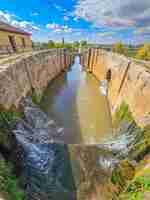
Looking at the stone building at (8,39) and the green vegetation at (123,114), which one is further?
the stone building at (8,39)

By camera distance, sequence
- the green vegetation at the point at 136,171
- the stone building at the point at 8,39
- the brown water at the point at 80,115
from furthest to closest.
Result: the stone building at the point at 8,39
the brown water at the point at 80,115
the green vegetation at the point at 136,171

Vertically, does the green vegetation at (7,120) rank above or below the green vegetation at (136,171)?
above

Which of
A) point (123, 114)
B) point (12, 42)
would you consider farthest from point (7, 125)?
point (12, 42)

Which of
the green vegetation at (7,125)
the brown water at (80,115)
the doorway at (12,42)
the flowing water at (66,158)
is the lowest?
the brown water at (80,115)

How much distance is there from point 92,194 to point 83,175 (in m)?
0.57

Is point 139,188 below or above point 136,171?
above

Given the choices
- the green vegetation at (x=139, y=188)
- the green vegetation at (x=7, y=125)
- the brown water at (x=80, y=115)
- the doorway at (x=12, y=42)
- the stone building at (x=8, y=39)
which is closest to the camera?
Result: the green vegetation at (x=139, y=188)

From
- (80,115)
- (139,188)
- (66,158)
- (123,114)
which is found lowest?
(80,115)

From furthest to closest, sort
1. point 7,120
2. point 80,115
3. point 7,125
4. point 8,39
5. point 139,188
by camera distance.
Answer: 1. point 8,39
2. point 80,115
3. point 7,120
4. point 7,125
5. point 139,188

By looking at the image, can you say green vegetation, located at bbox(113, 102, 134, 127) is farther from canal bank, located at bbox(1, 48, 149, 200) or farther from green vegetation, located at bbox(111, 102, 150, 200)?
green vegetation, located at bbox(111, 102, 150, 200)

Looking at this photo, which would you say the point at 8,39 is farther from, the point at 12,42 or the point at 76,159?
the point at 76,159

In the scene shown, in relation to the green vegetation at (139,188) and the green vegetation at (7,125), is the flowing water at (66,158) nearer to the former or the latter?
the green vegetation at (7,125)

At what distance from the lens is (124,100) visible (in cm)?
758

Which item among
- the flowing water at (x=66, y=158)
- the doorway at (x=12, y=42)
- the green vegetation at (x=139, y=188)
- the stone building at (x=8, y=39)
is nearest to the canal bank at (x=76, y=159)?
the flowing water at (x=66, y=158)
